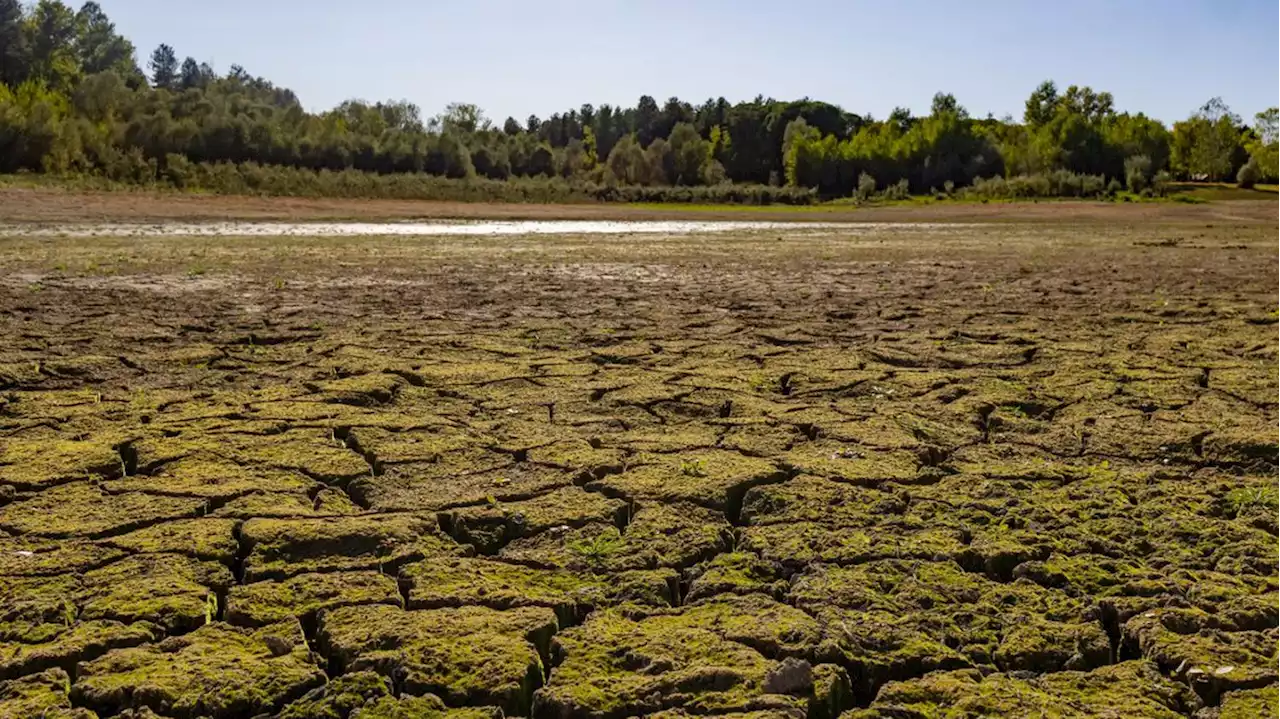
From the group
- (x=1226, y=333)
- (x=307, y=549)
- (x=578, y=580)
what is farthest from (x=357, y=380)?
(x=1226, y=333)

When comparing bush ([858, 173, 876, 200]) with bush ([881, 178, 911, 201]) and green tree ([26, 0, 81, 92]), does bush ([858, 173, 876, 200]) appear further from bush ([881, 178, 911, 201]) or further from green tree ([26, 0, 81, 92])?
green tree ([26, 0, 81, 92])

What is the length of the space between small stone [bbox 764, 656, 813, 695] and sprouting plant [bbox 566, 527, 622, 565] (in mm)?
729

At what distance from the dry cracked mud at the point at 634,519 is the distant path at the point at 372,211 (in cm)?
1548

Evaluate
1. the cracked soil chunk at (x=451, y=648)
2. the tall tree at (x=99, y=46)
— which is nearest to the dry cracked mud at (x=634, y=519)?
the cracked soil chunk at (x=451, y=648)

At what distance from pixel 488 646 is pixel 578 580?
412mm

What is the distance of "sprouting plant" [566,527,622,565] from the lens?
281 centimetres

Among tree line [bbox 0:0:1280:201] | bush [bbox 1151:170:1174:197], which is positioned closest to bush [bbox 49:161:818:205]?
tree line [bbox 0:0:1280:201]

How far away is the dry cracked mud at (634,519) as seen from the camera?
2148 millimetres

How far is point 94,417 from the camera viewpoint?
4266 mm

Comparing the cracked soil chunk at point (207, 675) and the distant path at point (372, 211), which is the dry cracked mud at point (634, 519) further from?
the distant path at point (372, 211)

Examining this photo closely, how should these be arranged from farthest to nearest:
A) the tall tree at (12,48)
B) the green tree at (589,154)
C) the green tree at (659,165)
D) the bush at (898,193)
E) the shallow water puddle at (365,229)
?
Answer: the green tree at (589,154), the green tree at (659,165), the tall tree at (12,48), the bush at (898,193), the shallow water puddle at (365,229)

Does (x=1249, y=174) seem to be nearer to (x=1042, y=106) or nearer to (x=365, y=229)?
(x=1042, y=106)

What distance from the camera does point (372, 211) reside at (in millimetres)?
26734

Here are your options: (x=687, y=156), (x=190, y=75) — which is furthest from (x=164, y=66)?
(x=687, y=156)
